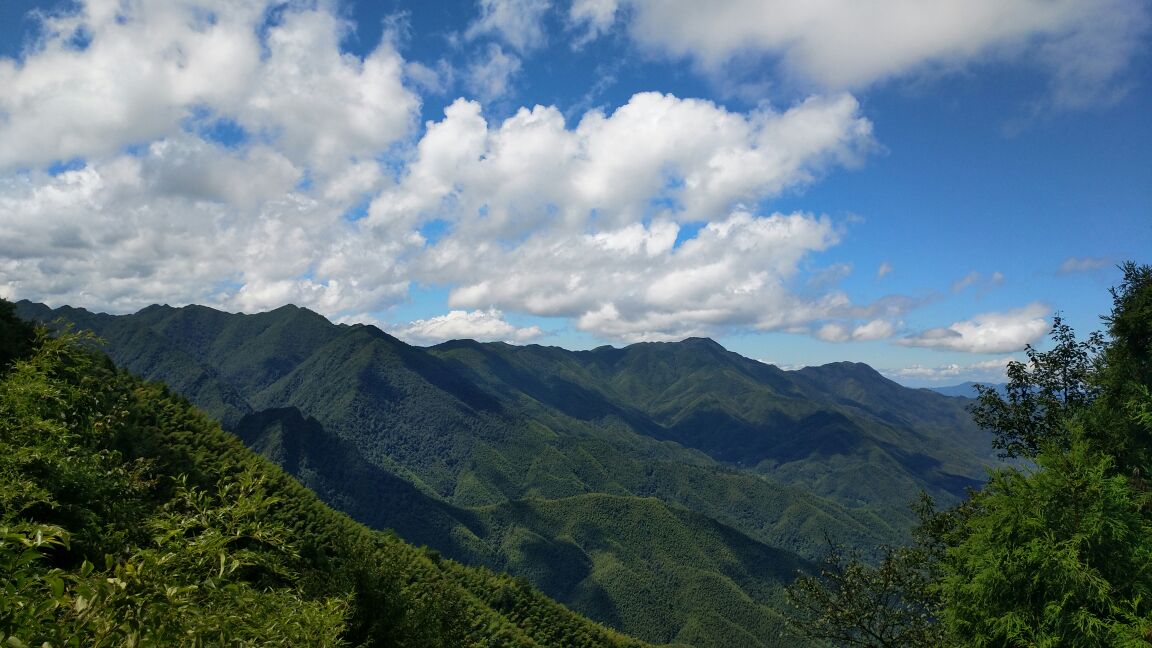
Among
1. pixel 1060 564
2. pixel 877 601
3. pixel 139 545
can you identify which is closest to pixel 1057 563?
pixel 1060 564

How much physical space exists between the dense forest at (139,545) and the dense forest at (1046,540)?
21.7 metres

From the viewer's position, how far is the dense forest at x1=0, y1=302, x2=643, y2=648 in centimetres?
655

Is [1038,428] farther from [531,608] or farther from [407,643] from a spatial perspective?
[531,608]

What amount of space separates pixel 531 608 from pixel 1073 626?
8434 cm

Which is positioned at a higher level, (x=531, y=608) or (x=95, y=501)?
(x=95, y=501)

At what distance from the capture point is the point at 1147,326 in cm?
2991

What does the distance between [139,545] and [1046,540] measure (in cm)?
2947

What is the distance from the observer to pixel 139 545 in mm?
17812

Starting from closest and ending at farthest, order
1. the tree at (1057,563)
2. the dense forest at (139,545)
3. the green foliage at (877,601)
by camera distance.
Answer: the dense forest at (139,545) → the tree at (1057,563) → the green foliage at (877,601)

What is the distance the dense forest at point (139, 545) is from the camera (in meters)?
6.55

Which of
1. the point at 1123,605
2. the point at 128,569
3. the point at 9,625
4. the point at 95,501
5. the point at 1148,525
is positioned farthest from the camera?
the point at 1148,525

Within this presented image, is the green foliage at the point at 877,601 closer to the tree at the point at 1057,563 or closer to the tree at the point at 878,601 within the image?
the tree at the point at 878,601

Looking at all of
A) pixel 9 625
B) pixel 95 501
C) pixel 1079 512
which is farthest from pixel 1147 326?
pixel 95 501

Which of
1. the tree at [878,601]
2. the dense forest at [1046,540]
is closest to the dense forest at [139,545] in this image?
the tree at [878,601]
